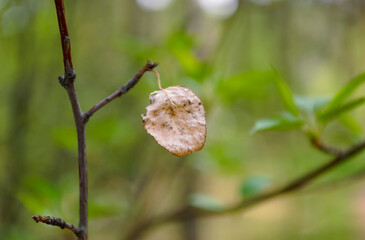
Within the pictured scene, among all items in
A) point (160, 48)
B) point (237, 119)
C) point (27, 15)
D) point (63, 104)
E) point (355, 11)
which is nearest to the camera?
point (160, 48)

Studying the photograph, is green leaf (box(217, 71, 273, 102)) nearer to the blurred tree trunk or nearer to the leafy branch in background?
the leafy branch in background

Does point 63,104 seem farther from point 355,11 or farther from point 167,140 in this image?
point 167,140

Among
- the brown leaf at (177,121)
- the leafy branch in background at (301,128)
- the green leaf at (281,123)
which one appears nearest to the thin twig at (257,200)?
the leafy branch in background at (301,128)

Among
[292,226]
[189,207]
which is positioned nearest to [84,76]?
[189,207]

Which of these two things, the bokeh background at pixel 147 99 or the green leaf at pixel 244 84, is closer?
the green leaf at pixel 244 84

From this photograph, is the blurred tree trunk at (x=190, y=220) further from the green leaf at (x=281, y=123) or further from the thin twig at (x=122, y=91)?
the thin twig at (x=122, y=91)

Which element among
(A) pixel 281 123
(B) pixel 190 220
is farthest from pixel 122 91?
(B) pixel 190 220

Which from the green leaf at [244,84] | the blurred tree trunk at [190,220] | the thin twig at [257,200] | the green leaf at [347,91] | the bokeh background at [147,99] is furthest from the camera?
the blurred tree trunk at [190,220]

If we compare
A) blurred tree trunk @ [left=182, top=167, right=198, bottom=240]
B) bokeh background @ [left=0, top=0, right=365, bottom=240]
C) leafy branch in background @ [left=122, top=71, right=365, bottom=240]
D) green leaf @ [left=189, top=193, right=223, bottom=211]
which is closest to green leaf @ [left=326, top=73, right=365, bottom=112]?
leafy branch in background @ [left=122, top=71, right=365, bottom=240]
